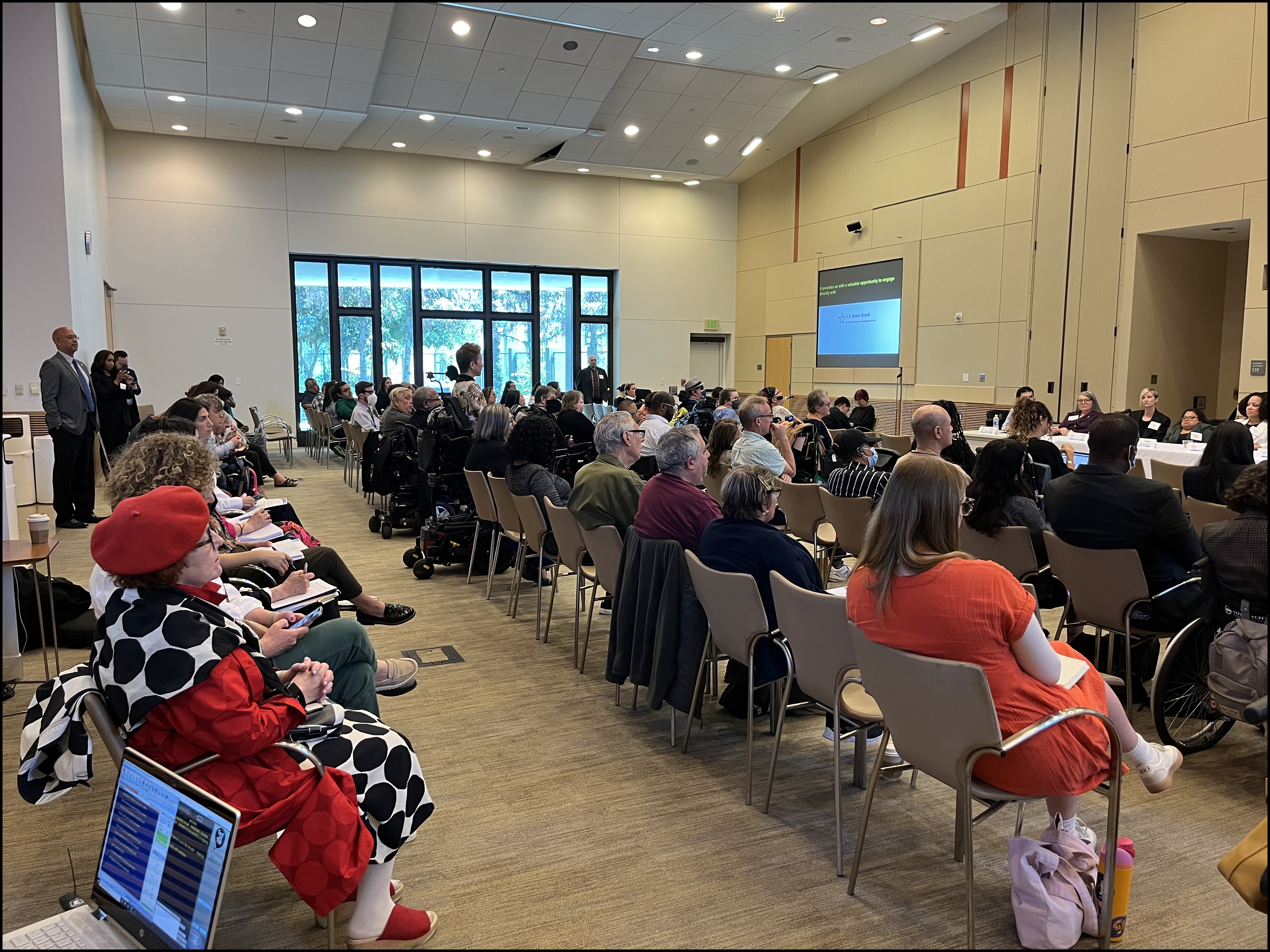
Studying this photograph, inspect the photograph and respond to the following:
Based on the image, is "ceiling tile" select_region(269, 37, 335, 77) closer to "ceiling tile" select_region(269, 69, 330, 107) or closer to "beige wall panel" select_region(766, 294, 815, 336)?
"ceiling tile" select_region(269, 69, 330, 107)

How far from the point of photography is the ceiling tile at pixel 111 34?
9539 millimetres

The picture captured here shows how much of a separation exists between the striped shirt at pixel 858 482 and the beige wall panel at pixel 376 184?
1254cm

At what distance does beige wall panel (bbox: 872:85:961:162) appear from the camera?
13.1 metres

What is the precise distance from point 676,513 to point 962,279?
11114mm

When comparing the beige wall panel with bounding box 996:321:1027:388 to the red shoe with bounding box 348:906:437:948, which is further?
the beige wall panel with bounding box 996:321:1027:388

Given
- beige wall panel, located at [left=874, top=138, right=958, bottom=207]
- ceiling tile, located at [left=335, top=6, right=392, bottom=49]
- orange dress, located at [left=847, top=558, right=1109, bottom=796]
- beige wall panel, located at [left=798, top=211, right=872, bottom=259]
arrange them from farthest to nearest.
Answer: beige wall panel, located at [left=798, top=211, right=872, bottom=259]
beige wall panel, located at [left=874, top=138, right=958, bottom=207]
ceiling tile, located at [left=335, top=6, right=392, bottom=49]
orange dress, located at [left=847, top=558, right=1109, bottom=796]

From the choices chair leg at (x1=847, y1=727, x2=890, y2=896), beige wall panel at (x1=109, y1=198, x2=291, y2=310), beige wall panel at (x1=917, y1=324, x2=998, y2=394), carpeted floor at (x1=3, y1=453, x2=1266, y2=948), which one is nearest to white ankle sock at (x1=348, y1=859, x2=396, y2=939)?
carpeted floor at (x1=3, y1=453, x2=1266, y2=948)

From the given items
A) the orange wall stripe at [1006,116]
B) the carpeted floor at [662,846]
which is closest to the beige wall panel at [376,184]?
the orange wall stripe at [1006,116]

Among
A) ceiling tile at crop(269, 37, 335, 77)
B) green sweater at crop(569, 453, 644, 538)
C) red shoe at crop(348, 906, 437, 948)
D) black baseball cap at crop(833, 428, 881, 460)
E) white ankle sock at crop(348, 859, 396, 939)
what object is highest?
ceiling tile at crop(269, 37, 335, 77)

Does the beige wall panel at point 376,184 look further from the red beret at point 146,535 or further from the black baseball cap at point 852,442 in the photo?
the red beret at point 146,535

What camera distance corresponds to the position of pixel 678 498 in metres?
3.67

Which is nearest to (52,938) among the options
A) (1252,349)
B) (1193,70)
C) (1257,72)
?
(1252,349)

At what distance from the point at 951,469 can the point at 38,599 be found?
410cm

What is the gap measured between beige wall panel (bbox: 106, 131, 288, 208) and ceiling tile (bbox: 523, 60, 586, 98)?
491 centimetres
